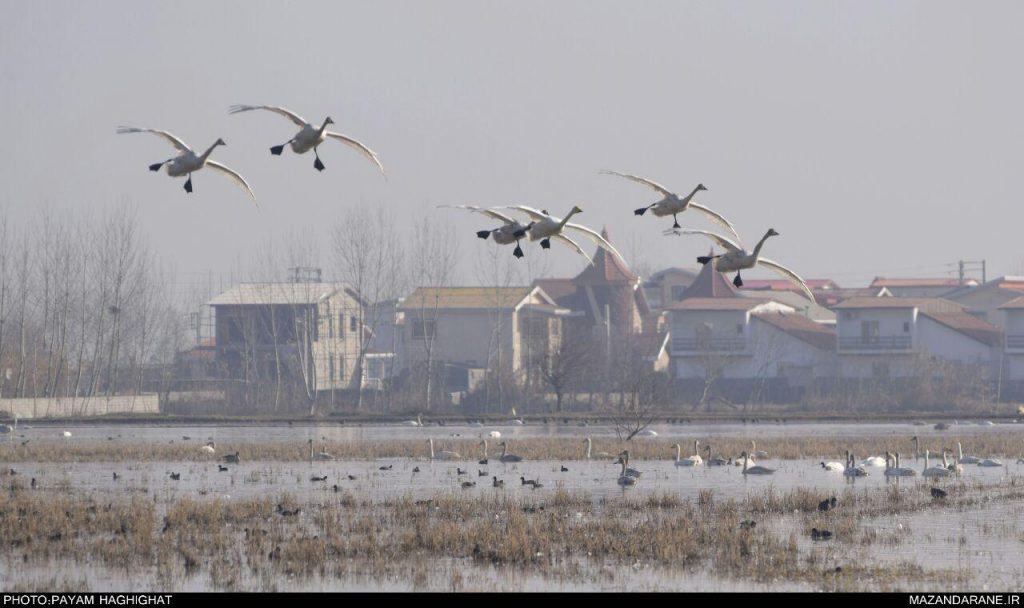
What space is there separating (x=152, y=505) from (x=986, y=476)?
18.5 m

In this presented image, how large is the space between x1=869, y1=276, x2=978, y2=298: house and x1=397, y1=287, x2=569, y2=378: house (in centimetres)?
3285

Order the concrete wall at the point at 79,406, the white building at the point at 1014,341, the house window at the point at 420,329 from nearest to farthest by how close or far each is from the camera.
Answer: the concrete wall at the point at 79,406, the white building at the point at 1014,341, the house window at the point at 420,329

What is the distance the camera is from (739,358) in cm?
7775

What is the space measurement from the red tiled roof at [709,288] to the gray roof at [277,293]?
22.2 m

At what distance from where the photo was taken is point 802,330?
7844cm

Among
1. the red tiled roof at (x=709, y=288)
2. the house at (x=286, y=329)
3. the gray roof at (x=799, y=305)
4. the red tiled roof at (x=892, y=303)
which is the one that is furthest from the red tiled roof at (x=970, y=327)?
the house at (x=286, y=329)

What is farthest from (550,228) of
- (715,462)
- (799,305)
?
(799,305)

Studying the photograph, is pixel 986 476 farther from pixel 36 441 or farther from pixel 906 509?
pixel 36 441

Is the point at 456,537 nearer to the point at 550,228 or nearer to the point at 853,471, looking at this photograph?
the point at 550,228

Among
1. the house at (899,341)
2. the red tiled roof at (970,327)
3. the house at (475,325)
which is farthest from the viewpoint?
the house at (475,325)

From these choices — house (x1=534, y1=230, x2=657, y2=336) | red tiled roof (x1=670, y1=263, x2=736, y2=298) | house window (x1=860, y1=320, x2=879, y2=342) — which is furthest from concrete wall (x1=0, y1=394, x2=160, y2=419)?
→ house window (x1=860, y1=320, x2=879, y2=342)

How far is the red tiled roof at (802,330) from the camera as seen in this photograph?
77312 mm

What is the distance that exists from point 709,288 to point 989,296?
17.7 metres

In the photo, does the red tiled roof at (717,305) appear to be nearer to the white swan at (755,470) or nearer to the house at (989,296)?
the house at (989,296)
